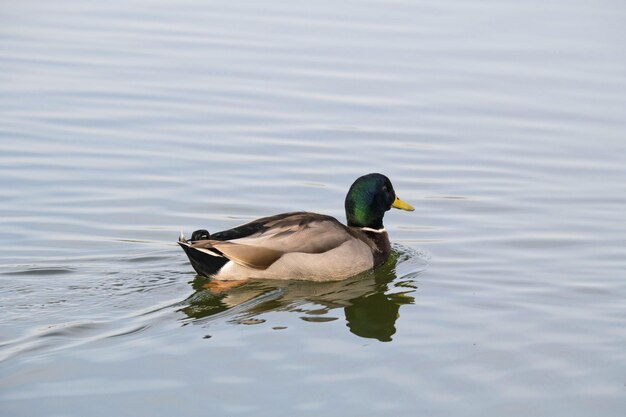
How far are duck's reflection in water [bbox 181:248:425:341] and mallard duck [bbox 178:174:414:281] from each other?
0.09 meters

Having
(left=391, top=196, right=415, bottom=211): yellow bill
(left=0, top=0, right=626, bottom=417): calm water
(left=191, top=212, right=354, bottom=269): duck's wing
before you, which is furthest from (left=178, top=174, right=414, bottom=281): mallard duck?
(left=391, top=196, right=415, bottom=211): yellow bill

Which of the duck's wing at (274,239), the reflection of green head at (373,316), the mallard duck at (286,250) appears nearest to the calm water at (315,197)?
the reflection of green head at (373,316)

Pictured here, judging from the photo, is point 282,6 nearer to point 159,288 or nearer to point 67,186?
point 67,186

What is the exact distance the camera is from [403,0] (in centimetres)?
2086

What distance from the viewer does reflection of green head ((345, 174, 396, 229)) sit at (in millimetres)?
11250

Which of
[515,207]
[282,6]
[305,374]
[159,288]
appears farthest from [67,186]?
[282,6]

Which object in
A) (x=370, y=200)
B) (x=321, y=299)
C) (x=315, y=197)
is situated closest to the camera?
(x=321, y=299)

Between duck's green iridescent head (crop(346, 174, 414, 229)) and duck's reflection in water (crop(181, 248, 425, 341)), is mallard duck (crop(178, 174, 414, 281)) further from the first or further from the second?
duck's green iridescent head (crop(346, 174, 414, 229))

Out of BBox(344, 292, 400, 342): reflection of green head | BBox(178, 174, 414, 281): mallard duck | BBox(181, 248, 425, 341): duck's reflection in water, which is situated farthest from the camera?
BBox(178, 174, 414, 281): mallard duck

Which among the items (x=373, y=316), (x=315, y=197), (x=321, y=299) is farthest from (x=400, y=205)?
(x=373, y=316)

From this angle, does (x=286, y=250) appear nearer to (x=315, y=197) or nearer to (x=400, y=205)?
(x=400, y=205)

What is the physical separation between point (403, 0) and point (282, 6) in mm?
2051

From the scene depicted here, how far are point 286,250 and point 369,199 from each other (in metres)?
1.20

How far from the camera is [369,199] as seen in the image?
11.3m
